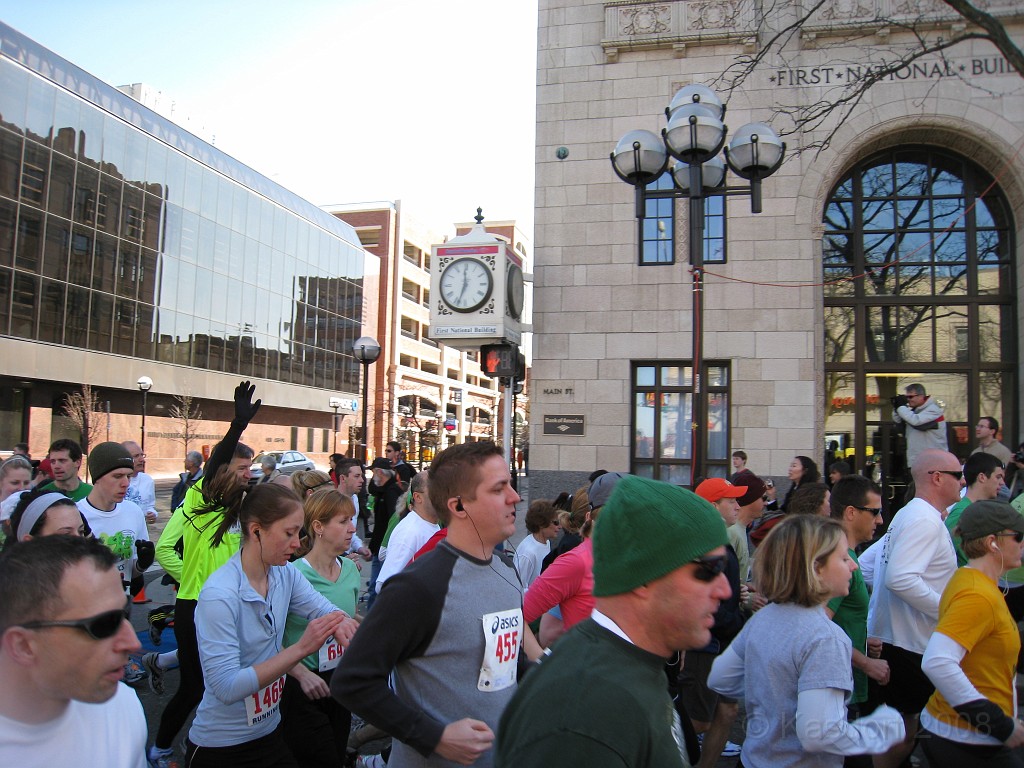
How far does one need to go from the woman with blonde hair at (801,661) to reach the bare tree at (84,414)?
40.1m

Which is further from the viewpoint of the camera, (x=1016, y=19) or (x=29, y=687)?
(x=1016, y=19)

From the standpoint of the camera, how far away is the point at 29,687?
1906 millimetres

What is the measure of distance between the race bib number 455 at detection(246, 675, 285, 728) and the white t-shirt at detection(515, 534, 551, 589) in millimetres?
2543

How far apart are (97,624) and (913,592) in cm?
419

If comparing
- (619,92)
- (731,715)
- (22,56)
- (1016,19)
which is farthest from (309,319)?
(731,715)

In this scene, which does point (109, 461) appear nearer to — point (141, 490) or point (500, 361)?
point (141, 490)

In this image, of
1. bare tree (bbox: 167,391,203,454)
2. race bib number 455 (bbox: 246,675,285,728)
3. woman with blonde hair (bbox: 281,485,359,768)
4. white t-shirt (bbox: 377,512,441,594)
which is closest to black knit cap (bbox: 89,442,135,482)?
woman with blonde hair (bbox: 281,485,359,768)

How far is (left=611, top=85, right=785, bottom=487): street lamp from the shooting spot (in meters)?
7.91

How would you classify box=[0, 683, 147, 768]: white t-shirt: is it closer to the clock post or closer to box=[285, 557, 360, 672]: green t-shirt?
box=[285, 557, 360, 672]: green t-shirt

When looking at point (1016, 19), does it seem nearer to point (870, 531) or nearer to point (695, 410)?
point (695, 410)

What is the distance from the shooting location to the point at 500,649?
2.86 metres

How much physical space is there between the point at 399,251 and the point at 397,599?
68.0 m

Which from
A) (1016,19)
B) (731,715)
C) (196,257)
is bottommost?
(731,715)

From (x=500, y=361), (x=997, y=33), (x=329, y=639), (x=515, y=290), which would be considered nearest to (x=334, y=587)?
(x=329, y=639)
